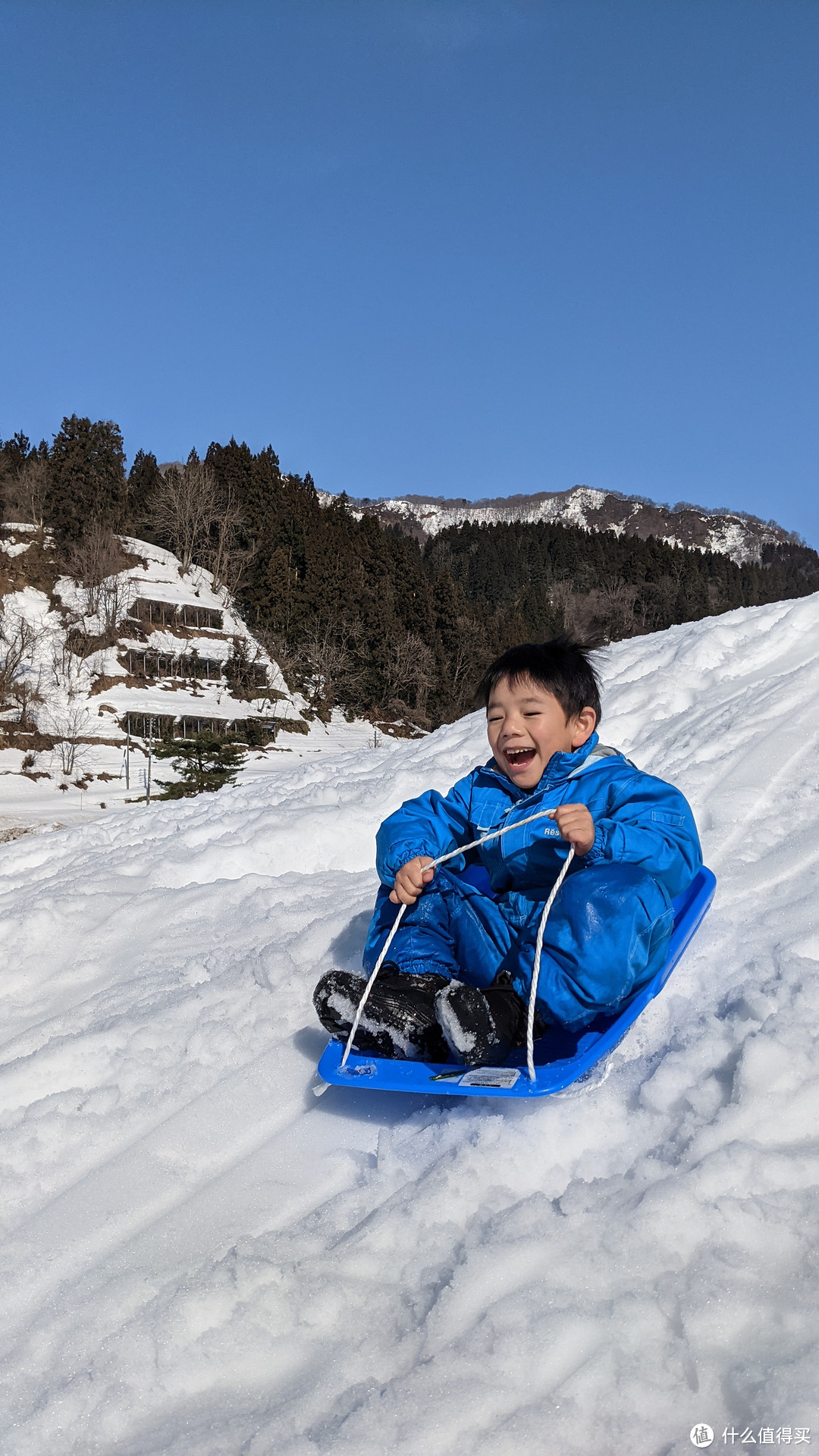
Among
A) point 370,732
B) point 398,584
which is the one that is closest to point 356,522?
point 398,584

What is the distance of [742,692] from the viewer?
545cm

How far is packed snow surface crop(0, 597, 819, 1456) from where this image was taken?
1310 mm

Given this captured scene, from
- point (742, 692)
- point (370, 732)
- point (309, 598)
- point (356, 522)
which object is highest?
point (356, 522)

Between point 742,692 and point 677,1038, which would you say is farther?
point 742,692

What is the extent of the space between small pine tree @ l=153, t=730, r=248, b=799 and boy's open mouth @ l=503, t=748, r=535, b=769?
12.1 meters

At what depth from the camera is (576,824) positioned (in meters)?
2.25

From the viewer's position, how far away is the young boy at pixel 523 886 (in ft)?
6.93

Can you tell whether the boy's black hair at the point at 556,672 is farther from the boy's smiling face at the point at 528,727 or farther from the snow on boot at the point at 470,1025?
the snow on boot at the point at 470,1025

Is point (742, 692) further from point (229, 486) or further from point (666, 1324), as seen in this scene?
point (229, 486)

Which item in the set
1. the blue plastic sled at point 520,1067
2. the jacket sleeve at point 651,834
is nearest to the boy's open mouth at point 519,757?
the jacket sleeve at point 651,834

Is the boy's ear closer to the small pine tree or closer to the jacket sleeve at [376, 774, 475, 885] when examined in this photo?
the jacket sleeve at [376, 774, 475, 885]

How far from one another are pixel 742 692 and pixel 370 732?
28209 mm

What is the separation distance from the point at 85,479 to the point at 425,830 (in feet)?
127

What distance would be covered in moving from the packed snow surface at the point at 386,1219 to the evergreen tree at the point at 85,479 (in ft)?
120
